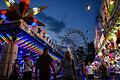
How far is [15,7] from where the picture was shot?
49.3 feet

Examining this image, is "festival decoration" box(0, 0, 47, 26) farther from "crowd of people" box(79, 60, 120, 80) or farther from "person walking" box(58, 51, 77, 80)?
"person walking" box(58, 51, 77, 80)

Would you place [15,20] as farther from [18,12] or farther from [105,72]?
[105,72]

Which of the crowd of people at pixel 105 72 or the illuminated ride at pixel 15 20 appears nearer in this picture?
the illuminated ride at pixel 15 20

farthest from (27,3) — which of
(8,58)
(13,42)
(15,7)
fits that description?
(8,58)

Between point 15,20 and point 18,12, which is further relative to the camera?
point 18,12

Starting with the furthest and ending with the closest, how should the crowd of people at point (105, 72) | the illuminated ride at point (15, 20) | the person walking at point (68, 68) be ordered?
the crowd of people at point (105, 72) → the illuminated ride at point (15, 20) → the person walking at point (68, 68)

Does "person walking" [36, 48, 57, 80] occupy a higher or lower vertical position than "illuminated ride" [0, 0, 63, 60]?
lower

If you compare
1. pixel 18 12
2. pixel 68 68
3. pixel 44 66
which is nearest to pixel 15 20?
pixel 18 12

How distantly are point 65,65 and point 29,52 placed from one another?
691 inches

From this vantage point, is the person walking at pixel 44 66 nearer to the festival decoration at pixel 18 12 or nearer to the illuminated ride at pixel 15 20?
the illuminated ride at pixel 15 20

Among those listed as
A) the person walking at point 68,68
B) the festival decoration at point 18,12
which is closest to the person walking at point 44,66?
the person walking at point 68,68

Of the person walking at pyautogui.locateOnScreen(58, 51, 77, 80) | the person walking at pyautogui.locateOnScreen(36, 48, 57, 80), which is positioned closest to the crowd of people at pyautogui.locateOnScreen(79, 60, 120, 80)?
the person walking at pyautogui.locateOnScreen(58, 51, 77, 80)

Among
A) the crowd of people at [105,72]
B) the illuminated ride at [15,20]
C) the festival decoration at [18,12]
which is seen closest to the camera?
the illuminated ride at [15,20]

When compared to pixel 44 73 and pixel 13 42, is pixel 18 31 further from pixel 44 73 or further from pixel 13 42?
pixel 44 73
